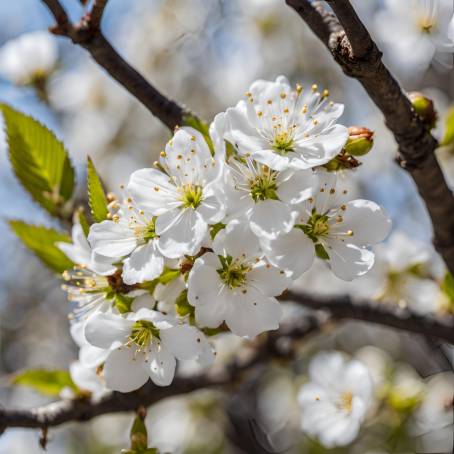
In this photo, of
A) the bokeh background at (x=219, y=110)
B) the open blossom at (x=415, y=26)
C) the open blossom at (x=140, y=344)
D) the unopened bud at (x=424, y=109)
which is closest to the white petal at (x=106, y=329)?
the open blossom at (x=140, y=344)

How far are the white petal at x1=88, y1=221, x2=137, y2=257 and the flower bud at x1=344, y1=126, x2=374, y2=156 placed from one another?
0.35 m

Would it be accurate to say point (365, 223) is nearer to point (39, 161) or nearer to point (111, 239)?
point (111, 239)

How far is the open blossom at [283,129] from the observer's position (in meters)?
0.86

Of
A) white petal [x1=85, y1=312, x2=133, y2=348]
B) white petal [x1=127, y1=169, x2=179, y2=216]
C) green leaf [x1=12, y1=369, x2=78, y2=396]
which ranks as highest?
white petal [x1=127, y1=169, x2=179, y2=216]

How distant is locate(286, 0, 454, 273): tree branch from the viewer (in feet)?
2.93

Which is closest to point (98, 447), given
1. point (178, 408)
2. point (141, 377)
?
point (178, 408)

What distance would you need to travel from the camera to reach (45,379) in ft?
4.15

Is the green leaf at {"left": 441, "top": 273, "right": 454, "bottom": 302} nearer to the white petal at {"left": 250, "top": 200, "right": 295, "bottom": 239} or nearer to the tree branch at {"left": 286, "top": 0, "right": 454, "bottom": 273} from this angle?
the tree branch at {"left": 286, "top": 0, "right": 454, "bottom": 273}

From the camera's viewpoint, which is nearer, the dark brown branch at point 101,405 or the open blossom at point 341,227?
the open blossom at point 341,227

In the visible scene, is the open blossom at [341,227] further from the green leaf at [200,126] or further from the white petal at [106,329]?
the white petal at [106,329]

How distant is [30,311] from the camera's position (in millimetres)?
3719

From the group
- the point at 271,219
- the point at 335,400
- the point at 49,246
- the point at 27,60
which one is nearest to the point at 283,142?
the point at 271,219

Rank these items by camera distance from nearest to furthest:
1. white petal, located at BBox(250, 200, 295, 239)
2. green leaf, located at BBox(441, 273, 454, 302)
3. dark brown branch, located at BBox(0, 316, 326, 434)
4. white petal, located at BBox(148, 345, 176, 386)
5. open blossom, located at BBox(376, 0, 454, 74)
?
1. white petal, located at BBox(250, 200, 295, 239)
2. white petal, located at BBox(148, 345, 176, 386)
3. dark brown branch, located at BBox(0, 316, 326, 434)
4. green leaf, located at BBox(441, 273, 454, 302)
5. open blossom, located at BBox(376, 0, 454, 74)

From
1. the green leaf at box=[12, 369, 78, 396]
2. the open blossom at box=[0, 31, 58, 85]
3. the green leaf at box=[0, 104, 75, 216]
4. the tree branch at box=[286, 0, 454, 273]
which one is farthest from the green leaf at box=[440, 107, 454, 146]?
the open blossom at box=[0, 31, 58, 85]
